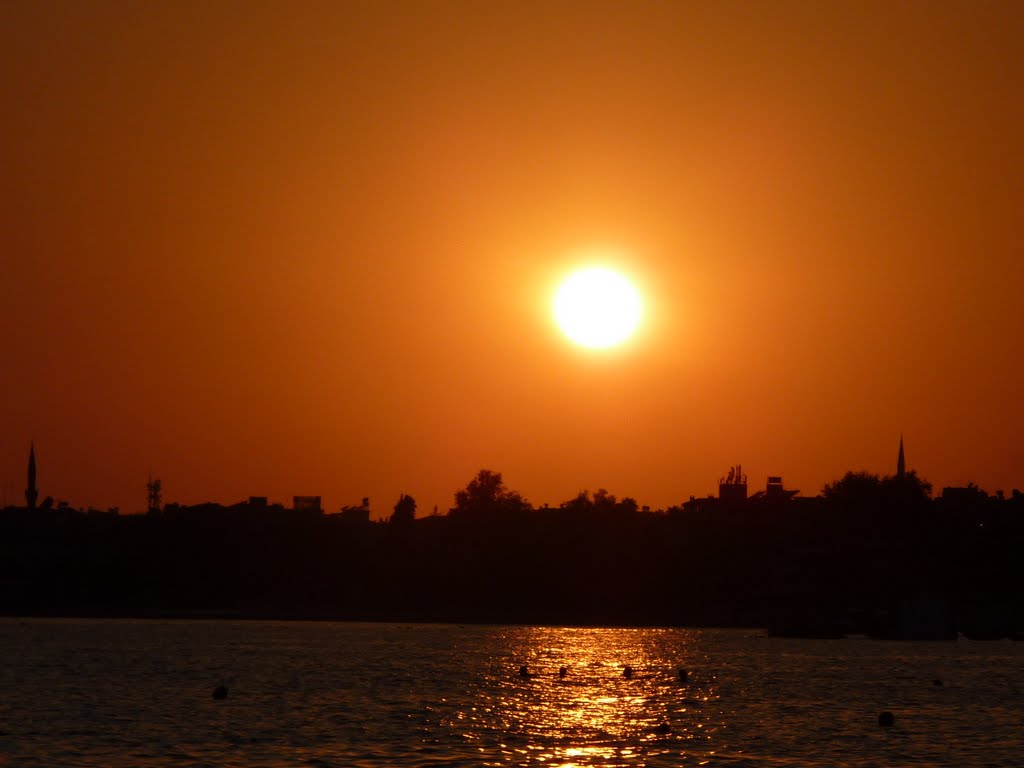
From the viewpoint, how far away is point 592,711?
302 ft

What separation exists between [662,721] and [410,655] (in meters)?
67.0

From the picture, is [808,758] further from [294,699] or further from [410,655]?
[410,655]

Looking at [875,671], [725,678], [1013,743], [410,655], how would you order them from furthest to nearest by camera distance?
[410,655] < [875,671] < [725,678] < [1013,743]

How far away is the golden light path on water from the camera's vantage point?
72.1m

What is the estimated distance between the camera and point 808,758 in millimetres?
71438

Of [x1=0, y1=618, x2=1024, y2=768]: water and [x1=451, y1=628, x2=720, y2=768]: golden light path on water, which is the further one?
[x1=451, y1=628, x2=720, y2=768]: golden light path on water

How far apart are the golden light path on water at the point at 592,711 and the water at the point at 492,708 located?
0.71ft

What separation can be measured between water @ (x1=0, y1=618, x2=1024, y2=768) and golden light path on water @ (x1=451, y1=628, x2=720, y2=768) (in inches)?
8.5

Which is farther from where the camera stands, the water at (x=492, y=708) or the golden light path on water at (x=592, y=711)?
the golden light path on water at (x=592, y=711)

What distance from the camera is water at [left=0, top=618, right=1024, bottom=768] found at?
7112 cm

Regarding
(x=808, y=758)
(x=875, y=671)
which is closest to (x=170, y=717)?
(x=808, y=758)

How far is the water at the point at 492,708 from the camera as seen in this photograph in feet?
233

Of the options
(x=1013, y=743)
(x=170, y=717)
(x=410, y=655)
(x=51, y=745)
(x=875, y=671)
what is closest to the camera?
(x=51, y=745)

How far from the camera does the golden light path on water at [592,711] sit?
72.1m
